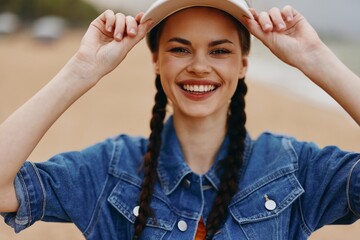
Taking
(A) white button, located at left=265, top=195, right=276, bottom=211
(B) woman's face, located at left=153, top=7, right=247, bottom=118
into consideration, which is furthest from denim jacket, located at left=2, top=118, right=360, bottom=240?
(B) woman's face, located at left=153, top=7, right=247, bottom=118

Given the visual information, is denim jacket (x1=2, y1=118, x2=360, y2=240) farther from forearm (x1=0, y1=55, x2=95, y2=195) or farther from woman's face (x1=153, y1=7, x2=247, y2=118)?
woman's face (x1=153, y1=7, x2=247, y2=118)

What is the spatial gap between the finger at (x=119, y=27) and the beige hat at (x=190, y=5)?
0.30 ft

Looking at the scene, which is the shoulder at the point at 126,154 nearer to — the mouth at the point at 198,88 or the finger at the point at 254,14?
the mouth at the point at 198,88

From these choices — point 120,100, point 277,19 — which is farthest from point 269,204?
point 120,100

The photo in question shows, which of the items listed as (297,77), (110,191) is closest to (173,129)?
(110,191)

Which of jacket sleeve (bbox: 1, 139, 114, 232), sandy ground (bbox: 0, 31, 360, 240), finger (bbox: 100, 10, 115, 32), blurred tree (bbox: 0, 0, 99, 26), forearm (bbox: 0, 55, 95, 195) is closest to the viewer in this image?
forearm (bbox: 0, 55, 95, 195)

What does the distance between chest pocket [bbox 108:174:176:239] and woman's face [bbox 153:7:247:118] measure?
1.40 ft

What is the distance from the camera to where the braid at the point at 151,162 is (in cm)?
267

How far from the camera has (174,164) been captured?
2.89 meters

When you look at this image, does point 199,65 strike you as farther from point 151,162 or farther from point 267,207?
point 267,207

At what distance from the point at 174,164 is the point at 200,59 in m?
0.55

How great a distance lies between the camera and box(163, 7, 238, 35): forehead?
2678 mm

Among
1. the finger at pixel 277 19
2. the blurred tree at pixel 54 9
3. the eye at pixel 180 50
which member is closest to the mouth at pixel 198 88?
the eye at pixel 180 50

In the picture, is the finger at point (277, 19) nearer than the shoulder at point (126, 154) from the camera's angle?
Yes
